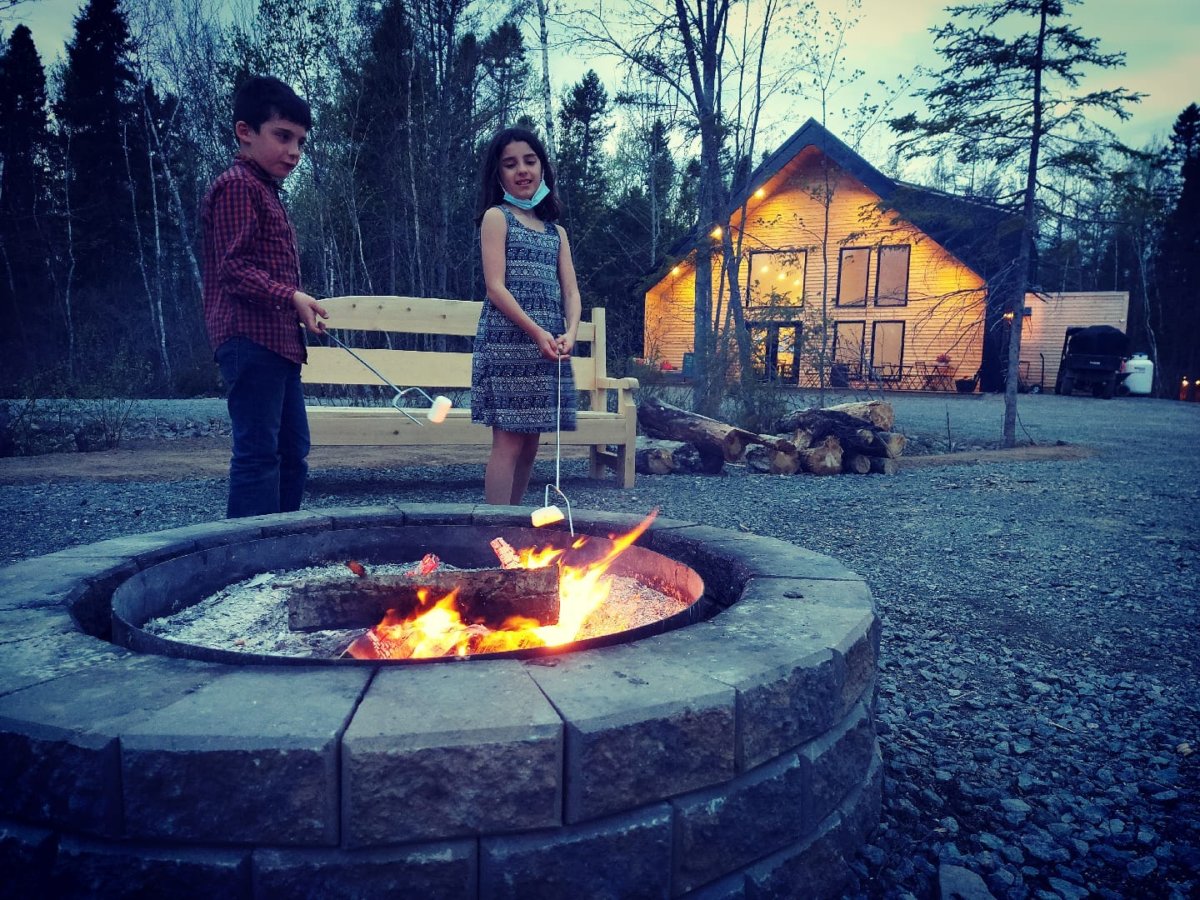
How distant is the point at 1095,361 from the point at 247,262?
23.7 metres

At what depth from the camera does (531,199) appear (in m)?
3.05

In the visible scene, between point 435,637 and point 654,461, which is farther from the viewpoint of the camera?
point 654,461

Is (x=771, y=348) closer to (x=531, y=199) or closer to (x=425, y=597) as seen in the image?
(x=531, y=199)

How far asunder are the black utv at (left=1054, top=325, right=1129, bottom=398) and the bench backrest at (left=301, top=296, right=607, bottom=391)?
65.8ft

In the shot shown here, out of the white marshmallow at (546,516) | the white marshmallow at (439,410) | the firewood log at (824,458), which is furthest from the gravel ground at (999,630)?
the white marshmallow at (439,410)

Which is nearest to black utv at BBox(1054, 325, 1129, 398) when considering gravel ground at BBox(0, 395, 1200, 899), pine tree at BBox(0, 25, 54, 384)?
gravel ground at BBox(0, 395, 1200, 899)

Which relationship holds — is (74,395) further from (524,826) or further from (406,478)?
(524,826)

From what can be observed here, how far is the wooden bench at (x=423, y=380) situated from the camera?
488cm

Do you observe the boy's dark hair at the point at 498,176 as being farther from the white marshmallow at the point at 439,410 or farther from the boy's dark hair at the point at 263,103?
the white marshmallow at the point at 439,410

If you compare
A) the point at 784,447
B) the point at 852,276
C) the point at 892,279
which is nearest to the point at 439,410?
the point at 784,447

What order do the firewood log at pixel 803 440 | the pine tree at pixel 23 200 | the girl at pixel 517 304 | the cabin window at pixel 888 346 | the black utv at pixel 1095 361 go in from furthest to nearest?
1. the cabin window at pixel 888 346
2. the black utv at pixel 1095 361
3. the pine tree at pixel 23 200
4. the firewood log at pixel 803 440
5. the girl at pixel 517 304

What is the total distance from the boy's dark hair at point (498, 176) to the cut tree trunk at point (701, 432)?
3957 millimetres

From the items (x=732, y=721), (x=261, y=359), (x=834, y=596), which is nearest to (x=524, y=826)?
(x=732, y=721)

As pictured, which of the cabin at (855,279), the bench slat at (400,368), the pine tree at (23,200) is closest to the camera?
the bench slat at (400,368)
